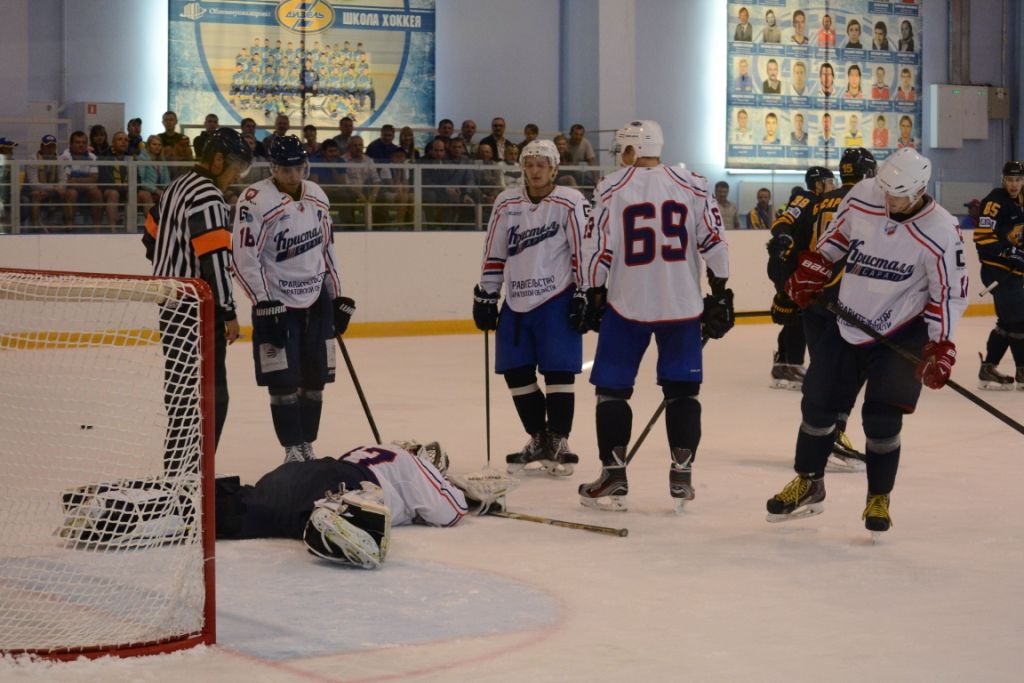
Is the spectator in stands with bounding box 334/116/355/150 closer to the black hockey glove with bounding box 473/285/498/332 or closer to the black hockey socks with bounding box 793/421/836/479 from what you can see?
the black hockey glove with bounding box 473/285/498/332

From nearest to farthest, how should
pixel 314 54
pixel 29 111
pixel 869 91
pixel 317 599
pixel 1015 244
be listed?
pixel 317 599 → pixel 1015 244 → pixel 29 111 → pixel 314 54 → pixel 869 91

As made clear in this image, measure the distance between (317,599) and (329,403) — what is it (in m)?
3.85

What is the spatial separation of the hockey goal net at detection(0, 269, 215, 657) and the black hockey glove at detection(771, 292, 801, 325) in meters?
3.52

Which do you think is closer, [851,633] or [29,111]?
[851,633]

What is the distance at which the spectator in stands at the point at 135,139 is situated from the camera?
11156 millimetres

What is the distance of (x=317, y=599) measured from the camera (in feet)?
11.5

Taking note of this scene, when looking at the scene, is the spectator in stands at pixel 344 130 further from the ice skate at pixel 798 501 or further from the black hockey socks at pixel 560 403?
the ice skate at pixel 798 501

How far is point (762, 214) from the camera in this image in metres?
13.1

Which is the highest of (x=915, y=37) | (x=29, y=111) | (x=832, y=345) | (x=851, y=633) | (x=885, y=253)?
(x=915, y=37)

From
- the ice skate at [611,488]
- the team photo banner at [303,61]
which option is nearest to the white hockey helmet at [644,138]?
the ice skate at [611,488]

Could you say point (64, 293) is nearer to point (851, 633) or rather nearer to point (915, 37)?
point (851, 633)

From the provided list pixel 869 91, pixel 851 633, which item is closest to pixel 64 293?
pixel 851 633

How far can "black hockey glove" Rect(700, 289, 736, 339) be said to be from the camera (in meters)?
4.70

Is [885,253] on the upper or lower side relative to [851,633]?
upper
